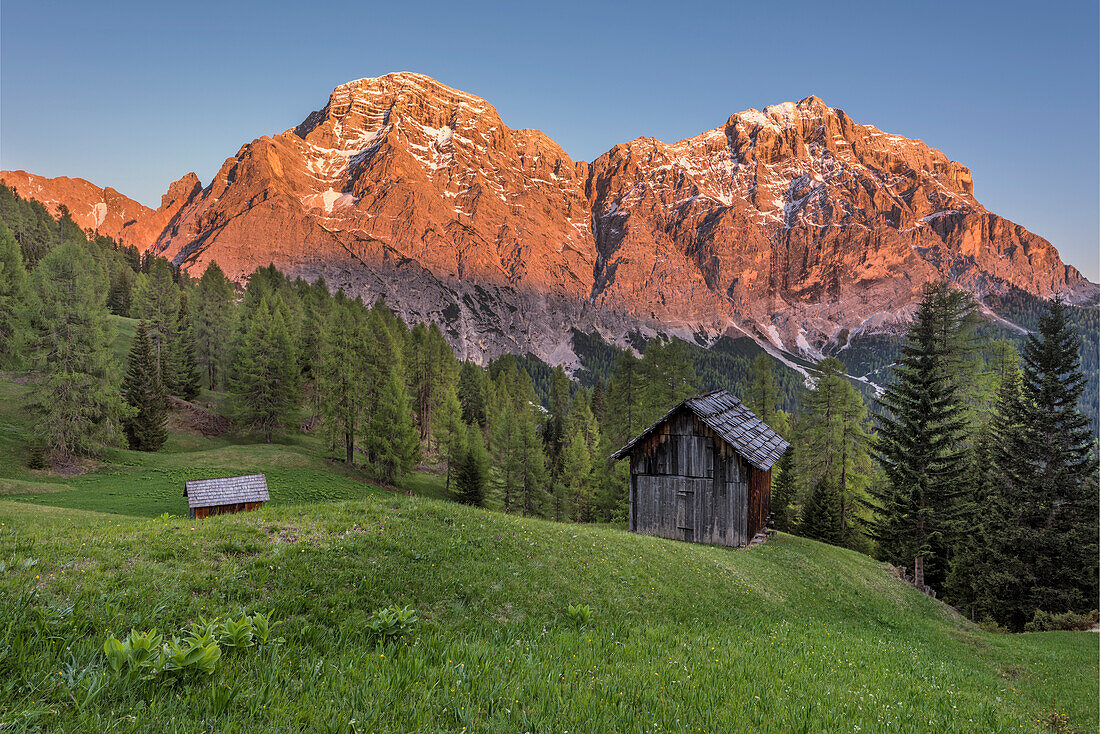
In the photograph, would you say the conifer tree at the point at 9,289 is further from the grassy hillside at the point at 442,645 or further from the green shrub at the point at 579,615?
the green shrub at the point at 579,615

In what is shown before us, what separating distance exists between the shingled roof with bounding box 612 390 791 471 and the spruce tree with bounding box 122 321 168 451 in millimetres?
49621

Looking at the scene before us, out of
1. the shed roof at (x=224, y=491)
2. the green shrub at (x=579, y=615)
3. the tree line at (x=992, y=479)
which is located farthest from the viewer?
the shed roof at (x=224, y=491)

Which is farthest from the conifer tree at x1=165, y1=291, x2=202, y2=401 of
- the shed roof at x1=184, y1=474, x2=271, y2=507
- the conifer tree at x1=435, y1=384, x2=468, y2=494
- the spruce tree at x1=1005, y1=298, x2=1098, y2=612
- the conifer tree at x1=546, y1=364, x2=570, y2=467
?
the spruce tree at x1=1005, y1=298, x2=1098, y2=612

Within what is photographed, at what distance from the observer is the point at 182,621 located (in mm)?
5691

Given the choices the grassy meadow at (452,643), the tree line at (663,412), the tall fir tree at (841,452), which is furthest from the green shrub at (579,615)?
the tall fir tree at (841,452)

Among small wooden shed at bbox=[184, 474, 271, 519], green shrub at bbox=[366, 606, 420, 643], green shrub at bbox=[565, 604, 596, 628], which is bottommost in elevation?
small wooden shed at bbox=[184, 474, 271, 519]

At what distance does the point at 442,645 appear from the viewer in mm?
6004

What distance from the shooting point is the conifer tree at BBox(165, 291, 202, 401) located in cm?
6325

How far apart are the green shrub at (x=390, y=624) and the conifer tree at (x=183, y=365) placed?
239ft

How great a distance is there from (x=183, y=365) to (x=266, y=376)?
1632cm

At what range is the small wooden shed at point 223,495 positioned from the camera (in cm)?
2889

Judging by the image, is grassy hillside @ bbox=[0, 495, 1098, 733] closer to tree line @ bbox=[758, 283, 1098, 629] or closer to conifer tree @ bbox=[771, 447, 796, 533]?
→ tree line @ bbox=[758, 283, 1098, 629]

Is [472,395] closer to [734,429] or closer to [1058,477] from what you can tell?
[734,429]

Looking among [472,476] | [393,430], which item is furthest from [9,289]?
[472,476]
